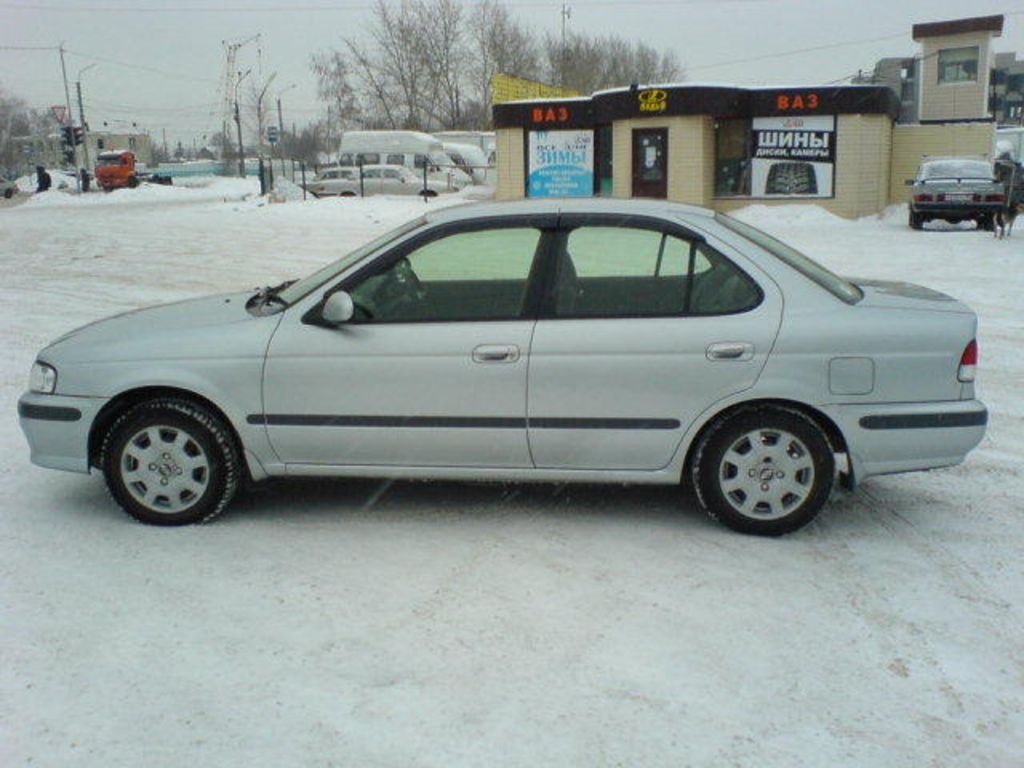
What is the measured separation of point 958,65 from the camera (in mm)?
38219

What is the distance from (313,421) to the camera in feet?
15.6

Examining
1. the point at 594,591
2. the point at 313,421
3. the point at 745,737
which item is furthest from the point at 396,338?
the point at 745,737

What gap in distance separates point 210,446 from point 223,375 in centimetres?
35

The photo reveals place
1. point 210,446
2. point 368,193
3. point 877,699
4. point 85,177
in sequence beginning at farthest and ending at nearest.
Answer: point 85,177 < point 368,193 < point 210,446 < point 877,699

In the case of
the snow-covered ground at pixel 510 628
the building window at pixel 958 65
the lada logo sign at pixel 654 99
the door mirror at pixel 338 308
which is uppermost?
the building window at pixel 958 65

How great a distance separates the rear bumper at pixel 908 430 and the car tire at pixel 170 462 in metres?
2.84

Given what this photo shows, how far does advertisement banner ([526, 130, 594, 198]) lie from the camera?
28.7 meters

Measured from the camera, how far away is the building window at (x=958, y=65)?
124ft

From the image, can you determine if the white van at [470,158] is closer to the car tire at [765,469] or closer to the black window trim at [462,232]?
the black window trim at [462,232]

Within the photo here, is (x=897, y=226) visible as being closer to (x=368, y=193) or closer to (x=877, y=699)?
(x=368, y=193)

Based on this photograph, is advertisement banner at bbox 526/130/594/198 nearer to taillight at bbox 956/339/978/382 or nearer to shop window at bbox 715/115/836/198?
shop window at bbox 715/115/836/198

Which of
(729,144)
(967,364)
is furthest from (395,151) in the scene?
(967,364)

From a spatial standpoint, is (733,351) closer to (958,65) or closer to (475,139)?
(958,65)

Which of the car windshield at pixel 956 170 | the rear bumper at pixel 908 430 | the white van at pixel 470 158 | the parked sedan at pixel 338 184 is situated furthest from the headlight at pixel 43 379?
the white van at pixel 470 158
